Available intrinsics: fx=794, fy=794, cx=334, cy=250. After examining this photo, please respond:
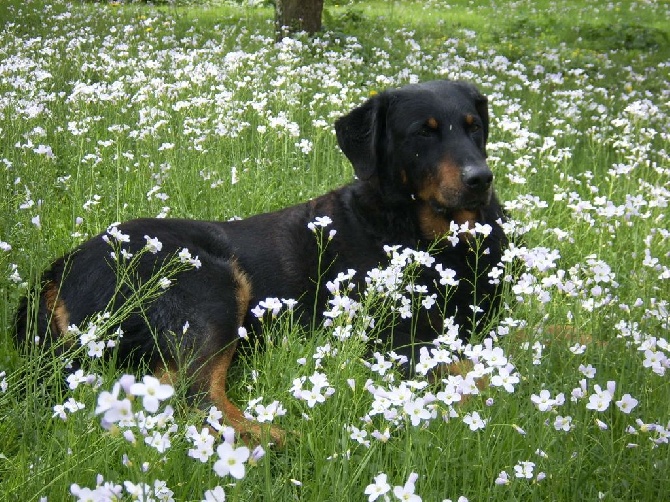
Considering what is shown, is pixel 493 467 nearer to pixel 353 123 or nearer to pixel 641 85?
pixel 353 123

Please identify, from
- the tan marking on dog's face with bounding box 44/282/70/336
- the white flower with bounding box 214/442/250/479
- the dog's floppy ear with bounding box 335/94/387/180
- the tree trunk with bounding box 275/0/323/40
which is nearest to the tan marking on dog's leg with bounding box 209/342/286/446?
the tan marking on dog's face with bounding box 44/282/70/336

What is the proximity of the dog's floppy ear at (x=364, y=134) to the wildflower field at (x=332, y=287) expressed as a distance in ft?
2.57

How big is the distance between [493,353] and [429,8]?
17920 millimetres

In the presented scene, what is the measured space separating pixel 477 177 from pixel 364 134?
0.89 m

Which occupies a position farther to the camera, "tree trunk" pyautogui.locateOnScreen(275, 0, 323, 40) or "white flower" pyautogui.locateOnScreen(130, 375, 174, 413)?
"tree trunk" pyautogui.locateOnScreen(275, 0, 323, 40)

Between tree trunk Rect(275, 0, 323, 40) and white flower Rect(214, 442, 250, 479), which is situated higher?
white flower Rect(214, 442, 250, 479)

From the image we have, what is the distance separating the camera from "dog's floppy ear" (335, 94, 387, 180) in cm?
451

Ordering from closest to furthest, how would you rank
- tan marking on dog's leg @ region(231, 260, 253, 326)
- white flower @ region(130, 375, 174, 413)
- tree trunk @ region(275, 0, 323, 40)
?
white flower @ region(130, 375, 174, 413) < tan marking on dog's leg @ region(231, 260, 253, 326) < tree trunk @ region(275, 0, 323, 40)

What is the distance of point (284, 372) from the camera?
3.28 metres

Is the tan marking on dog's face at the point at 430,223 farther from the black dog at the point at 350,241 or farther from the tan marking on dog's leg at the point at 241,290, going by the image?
the tan marking on dog's leg at the point at 241,290

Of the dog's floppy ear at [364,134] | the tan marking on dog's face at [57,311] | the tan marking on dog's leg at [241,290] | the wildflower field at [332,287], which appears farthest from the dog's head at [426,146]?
the tan marking on dog's face at [57,311]

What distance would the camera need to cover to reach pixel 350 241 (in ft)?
14.3

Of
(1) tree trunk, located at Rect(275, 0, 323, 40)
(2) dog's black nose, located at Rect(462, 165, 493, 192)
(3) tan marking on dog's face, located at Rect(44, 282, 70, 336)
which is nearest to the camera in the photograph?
(3) tan marking on dog's face, located at Rect(44, 282, 70, 336)

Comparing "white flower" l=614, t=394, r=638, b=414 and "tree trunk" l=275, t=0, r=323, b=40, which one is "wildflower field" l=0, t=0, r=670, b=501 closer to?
"white flower" l=614, t=394, r=638, b=414
